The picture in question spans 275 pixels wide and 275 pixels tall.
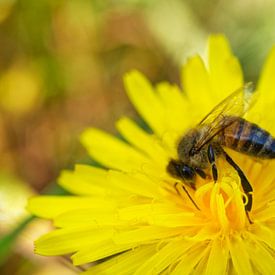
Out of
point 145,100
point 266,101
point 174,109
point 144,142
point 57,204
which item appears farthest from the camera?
point 145,100

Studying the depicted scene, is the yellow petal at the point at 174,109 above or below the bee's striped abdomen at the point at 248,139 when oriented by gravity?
above

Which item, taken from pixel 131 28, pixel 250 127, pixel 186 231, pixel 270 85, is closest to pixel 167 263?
pixel 186 231

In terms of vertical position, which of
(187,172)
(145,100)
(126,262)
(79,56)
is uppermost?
(79,56)

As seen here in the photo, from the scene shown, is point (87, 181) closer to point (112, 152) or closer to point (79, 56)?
point (112, 152)

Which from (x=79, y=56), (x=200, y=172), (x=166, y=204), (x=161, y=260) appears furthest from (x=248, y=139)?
(x=79, y=56)

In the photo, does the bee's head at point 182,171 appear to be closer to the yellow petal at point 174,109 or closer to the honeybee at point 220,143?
the honeybee at point 220,143

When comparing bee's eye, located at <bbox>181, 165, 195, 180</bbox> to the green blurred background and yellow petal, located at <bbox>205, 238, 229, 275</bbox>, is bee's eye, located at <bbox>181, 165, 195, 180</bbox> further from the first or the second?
the green blurred background

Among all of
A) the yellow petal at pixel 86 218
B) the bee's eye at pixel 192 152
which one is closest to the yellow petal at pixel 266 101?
the bee's eye at pixel 192 152

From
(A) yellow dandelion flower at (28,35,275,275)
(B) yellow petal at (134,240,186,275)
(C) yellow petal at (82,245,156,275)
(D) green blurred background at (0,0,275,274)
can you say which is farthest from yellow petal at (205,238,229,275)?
(D) green blurred background at (0,0,275,274)
